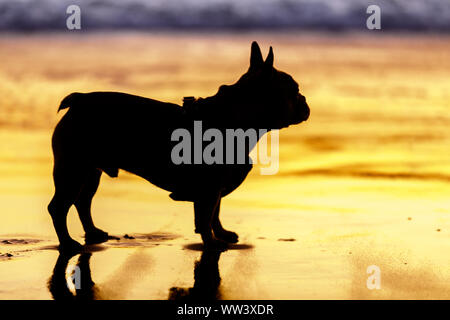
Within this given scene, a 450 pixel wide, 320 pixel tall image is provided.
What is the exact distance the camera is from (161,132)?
8195 millimetres

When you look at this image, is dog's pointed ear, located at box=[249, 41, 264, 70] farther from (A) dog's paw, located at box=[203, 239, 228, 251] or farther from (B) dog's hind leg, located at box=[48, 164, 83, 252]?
(B) dog's hind leg, located at box=[48, 164, 83, 252]

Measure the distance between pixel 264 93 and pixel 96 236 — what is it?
2035mm

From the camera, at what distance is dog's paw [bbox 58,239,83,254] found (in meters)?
7.91

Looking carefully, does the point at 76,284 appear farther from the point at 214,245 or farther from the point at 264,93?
the point at 264,93

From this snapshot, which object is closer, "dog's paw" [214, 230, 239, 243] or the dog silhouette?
the dog silhouette

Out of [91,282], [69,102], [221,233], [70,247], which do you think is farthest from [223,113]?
[91,282]

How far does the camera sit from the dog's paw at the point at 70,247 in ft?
25.9

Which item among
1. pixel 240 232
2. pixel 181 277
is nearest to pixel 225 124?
pixel 240 232

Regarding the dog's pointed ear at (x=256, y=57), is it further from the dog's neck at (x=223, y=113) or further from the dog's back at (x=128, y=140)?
the dog's back at (x=128, y=140)

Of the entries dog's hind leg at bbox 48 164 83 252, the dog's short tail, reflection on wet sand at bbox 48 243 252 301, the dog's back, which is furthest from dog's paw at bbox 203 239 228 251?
the dog's short tail

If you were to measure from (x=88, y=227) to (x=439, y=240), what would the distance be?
3.20m

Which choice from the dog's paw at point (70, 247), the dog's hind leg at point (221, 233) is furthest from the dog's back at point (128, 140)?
the dog's paw at point (70, 247)

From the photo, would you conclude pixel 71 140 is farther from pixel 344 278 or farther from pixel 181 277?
pixel 344 278
